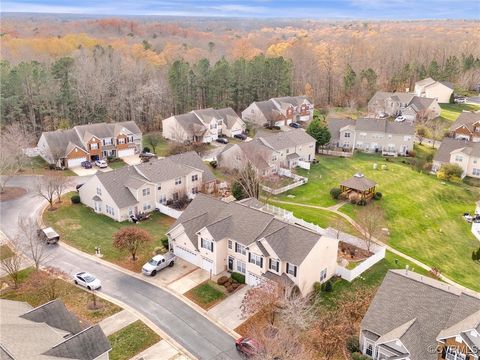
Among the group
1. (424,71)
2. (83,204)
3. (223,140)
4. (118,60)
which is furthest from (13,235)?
(424,71)

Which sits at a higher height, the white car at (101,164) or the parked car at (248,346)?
the parked car at (248,346)

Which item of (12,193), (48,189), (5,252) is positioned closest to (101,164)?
(12,193)

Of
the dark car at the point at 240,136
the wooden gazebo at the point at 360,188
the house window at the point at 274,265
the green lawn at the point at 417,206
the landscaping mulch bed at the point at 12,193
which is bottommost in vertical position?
the green lawn at the point at 417,206

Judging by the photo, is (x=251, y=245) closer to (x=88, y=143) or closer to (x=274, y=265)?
(x=274, y=265)

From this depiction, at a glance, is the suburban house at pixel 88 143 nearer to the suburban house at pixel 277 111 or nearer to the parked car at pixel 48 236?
the parked car at pixel 48 236

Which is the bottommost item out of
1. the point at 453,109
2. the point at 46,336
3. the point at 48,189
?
the point at 453,109

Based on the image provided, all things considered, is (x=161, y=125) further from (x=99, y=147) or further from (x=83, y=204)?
(x=83, y=204)

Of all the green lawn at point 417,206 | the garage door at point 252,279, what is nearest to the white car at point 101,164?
the green lawn at point 417,206
